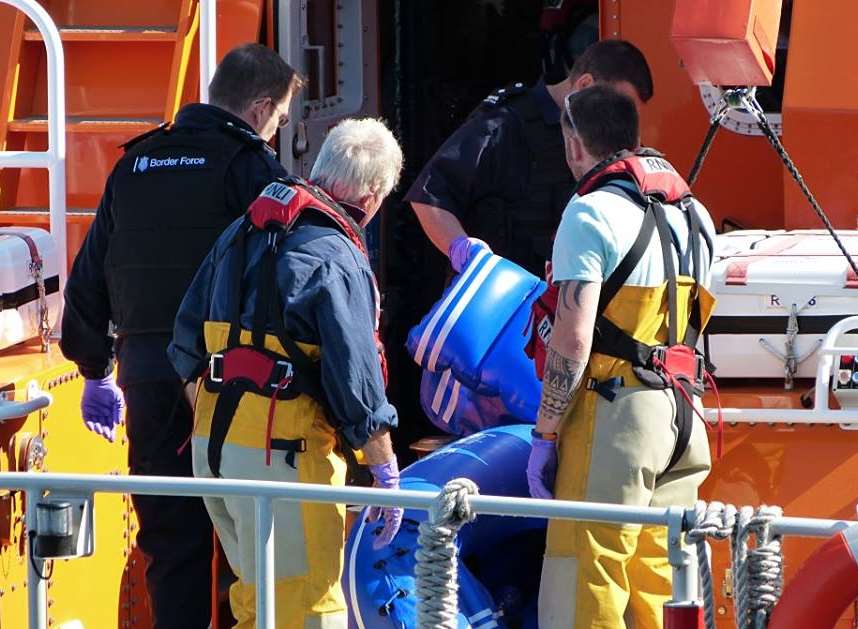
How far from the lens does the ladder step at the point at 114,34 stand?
5145mm

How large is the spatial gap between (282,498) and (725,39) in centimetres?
191

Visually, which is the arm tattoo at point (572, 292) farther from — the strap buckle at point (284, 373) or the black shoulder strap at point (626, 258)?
the strap buckle at point (284, 373)

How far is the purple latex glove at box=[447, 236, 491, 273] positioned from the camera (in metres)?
4.46

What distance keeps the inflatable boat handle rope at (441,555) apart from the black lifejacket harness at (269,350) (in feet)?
2.14

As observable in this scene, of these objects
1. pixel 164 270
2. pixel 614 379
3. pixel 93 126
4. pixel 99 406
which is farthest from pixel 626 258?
pixel 93 126

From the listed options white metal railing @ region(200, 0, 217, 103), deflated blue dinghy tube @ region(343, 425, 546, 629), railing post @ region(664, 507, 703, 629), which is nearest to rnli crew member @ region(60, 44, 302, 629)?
white metal railing @ region(200, 0, 217, 103)

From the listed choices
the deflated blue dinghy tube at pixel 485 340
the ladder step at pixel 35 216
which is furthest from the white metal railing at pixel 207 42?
the deflated blue dinghy tube at pixel 485 340

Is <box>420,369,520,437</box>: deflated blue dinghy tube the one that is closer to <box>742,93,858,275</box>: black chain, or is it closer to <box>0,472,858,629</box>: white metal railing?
<box>742,93,858,275</box>: black chain

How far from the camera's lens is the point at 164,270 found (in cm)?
414

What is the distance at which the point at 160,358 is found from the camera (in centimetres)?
418

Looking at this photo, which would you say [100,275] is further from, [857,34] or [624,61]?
[857,34]

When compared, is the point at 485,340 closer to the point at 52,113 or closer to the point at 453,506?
the point at 52,113

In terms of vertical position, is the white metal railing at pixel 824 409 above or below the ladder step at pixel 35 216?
below

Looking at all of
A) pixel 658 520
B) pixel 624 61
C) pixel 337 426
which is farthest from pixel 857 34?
pixel 658 520
